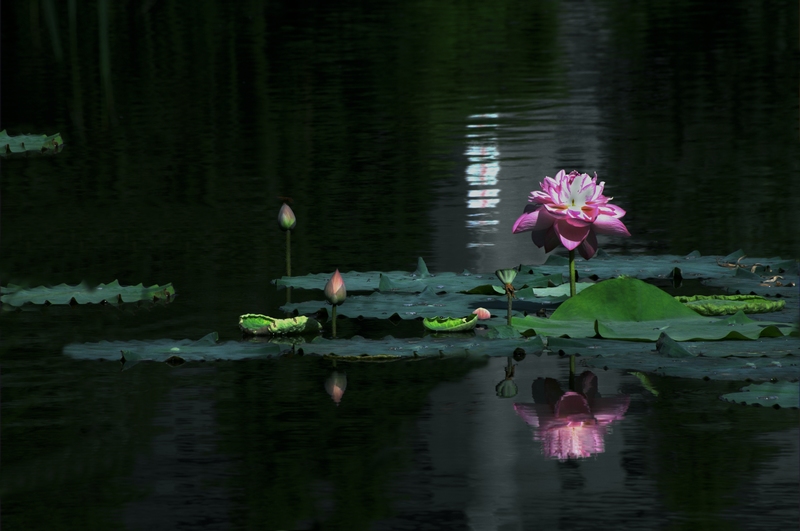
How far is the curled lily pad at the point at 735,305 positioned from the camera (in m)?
6.54

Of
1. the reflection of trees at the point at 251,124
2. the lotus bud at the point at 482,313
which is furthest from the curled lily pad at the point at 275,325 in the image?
the reflection of trees at the point at 251,124

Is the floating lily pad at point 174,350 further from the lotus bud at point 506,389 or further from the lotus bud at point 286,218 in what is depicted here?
the lotus bud at point 286,218

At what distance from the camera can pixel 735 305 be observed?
21.5ft

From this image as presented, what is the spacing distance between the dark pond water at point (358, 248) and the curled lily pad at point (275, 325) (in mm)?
227

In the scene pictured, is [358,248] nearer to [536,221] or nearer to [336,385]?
[536,221]

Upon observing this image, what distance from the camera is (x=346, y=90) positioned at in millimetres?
18188

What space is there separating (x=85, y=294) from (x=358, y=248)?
178 cm

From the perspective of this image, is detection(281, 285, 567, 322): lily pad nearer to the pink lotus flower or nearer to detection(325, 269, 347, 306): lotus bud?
detection(325, 269, 347, 306): lotus bud

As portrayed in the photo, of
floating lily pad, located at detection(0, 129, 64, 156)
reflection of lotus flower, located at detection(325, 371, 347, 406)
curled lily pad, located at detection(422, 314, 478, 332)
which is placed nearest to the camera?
reflection of lotus flower, located at detection(325, 371, 347, 406)

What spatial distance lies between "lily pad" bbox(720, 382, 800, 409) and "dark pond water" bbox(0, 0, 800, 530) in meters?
0.07

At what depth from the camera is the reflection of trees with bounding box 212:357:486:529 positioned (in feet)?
15.3

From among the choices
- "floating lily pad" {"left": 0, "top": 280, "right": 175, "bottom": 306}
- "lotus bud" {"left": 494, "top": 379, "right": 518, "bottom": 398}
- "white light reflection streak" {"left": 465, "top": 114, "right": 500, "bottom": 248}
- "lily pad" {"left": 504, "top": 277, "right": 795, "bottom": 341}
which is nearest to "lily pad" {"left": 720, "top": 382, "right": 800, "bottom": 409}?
"lily pad" {"left": 504, "top": 277, "right": 795, "bottom": 341}

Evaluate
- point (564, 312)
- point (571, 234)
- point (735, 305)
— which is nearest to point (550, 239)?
point (571, 234)

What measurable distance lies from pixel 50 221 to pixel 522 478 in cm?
609
